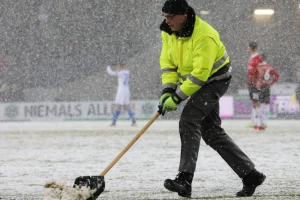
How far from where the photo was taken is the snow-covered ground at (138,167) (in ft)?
22.0

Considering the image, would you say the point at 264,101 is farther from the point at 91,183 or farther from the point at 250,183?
the point at 91,183

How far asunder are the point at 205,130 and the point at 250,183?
22.8 inches

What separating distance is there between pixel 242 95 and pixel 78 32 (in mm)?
9203

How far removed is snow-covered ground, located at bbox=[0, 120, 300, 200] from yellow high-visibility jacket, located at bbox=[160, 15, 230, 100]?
947 mm

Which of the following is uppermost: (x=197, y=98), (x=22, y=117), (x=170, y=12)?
(x=170, y=12)

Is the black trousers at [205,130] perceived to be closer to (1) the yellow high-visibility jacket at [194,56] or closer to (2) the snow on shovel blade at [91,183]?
(1) the yellow high-visibility jacket at [194,56]

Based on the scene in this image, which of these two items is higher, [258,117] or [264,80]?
[264,80]

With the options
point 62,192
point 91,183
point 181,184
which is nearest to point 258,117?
point 181,184

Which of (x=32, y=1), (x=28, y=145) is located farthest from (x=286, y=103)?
(x=28, y=145)

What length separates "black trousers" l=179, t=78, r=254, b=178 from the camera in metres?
6.37

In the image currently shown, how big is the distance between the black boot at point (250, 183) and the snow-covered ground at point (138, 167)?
0.08 metres

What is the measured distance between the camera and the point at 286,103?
2809 centimetres

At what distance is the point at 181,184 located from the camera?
248 inches

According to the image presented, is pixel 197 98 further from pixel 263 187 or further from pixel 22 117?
pixel 22 117
